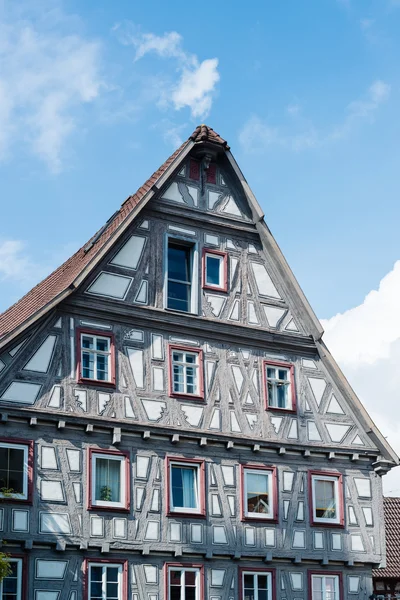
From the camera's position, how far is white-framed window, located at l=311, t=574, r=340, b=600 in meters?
29.0

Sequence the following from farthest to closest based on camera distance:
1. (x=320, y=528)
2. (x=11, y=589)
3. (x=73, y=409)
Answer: (x=320, y=528), (x=73, y=409), (x=11, y=589)

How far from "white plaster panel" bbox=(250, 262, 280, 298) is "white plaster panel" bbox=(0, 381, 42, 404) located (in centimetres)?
755

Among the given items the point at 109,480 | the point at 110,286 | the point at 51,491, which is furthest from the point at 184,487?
the point at 110,286

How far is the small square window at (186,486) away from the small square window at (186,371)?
1.82 m

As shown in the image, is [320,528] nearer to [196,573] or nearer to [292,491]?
[292,491]

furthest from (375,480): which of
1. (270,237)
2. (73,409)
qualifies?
(73,409)

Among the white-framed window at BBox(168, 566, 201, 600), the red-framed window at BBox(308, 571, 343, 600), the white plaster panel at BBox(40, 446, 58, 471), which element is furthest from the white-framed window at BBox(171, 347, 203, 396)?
the red-framed window at BBox(308, 571, 343, 600)

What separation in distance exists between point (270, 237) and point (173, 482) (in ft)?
24.8

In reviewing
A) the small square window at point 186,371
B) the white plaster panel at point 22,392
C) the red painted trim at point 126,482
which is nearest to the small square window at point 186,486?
the red painted trim at point 126,482

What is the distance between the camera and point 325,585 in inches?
1148

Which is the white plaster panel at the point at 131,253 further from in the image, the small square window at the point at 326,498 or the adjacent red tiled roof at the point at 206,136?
the small square window at the point at 326,498

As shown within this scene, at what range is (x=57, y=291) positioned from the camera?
27.4 metres

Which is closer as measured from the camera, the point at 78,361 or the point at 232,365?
the point at 78,361

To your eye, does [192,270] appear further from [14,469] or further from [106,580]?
[106,580]
